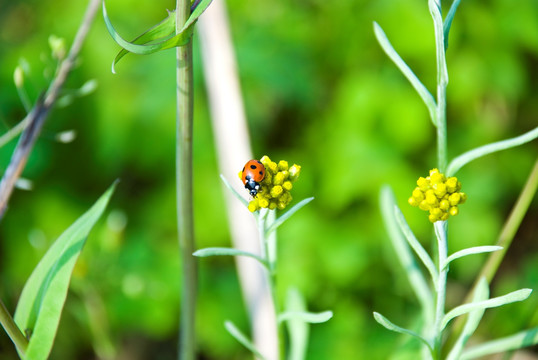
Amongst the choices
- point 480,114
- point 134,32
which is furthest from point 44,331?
point 480,114

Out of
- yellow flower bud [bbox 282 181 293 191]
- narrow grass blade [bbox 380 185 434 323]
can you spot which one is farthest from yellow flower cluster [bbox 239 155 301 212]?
narrow grass blade [bbox 380 185 434 323]

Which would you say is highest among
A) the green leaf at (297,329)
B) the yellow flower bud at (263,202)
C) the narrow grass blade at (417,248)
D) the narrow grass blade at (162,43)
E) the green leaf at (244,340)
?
the narrow grass blade at (162,43)

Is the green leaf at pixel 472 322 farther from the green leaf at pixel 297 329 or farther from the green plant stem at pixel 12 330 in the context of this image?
the green plant stem at pixel 12 330

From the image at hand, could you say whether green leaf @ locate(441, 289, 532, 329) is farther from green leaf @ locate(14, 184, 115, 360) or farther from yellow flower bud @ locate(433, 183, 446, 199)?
green leaf @ locate(14, 184, 115, 360)

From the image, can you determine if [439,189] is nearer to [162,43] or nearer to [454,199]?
[454,199]

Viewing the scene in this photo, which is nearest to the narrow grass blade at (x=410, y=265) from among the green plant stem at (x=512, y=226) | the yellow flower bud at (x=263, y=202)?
the green plant stem at (x=512, y=226)

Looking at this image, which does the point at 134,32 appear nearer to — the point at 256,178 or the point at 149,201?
the point at 149,201
